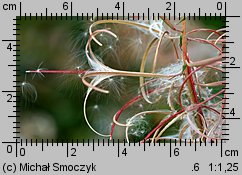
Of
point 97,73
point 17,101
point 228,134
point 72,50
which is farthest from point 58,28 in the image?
point 228,134

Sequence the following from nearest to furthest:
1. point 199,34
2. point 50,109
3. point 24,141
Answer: point 24,141 < point 199,34 < point 50,109

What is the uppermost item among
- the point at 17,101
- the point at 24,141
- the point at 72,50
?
the point at 72,50

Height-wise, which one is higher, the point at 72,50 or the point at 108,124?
the point at 72,50

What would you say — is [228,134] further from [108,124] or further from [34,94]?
[34,94]

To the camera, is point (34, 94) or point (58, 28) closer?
point (34, 94)

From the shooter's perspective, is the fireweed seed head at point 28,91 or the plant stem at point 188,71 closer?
the plant stem at point 188,71

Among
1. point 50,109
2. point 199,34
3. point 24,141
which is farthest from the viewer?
point 50,109

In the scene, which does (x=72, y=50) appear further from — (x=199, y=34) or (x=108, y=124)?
(x=199, y=34)

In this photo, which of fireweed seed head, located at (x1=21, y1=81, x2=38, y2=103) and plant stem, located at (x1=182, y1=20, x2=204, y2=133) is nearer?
plant stem, located at (x1=182, y1=20, x2=204, y2=133)

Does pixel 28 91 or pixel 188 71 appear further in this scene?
pixel 28 91
